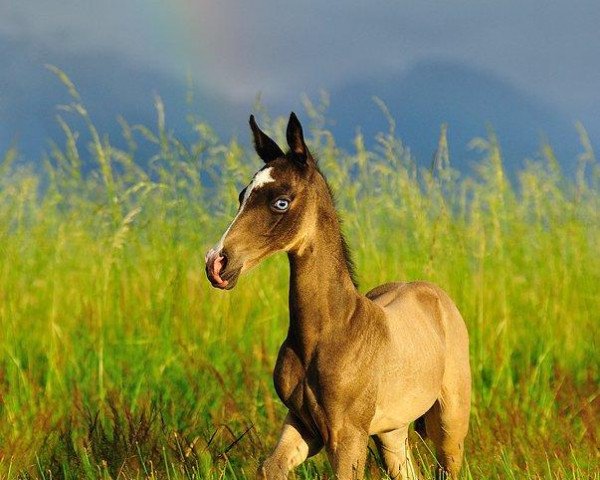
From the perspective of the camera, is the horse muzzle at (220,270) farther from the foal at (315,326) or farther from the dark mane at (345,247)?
the dark mane at (345,247)

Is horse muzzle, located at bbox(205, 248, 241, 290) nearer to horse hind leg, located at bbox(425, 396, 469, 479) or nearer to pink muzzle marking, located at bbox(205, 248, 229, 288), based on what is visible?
pink muzzle marking, located at bbox(205, 248, 229, 288)

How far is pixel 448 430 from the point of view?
337 centimetres

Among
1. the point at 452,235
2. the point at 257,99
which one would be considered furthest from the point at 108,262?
the point at 452,235

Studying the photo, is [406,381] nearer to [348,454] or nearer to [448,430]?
[348,454]

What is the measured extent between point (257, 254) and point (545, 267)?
12.1 feet

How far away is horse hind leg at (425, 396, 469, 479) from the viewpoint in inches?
132

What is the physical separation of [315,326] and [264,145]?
1.96 feet

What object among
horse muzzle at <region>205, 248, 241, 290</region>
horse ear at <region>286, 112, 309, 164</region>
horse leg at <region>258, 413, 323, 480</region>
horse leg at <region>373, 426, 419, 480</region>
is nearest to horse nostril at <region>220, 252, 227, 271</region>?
horse muzzle at <region>205, 248, 241, 290</region>

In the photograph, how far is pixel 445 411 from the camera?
3.34 meters

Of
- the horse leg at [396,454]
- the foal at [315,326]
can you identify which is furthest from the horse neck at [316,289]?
the horse leg at [396,454]

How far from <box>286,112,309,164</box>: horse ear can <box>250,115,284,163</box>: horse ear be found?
0.10 metres

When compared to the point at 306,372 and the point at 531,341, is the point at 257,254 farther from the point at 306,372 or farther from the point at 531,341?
the point at 531,341

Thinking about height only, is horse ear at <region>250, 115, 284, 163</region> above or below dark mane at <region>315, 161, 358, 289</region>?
above

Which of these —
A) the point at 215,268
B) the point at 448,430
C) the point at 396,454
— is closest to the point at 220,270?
the point at 215,268
